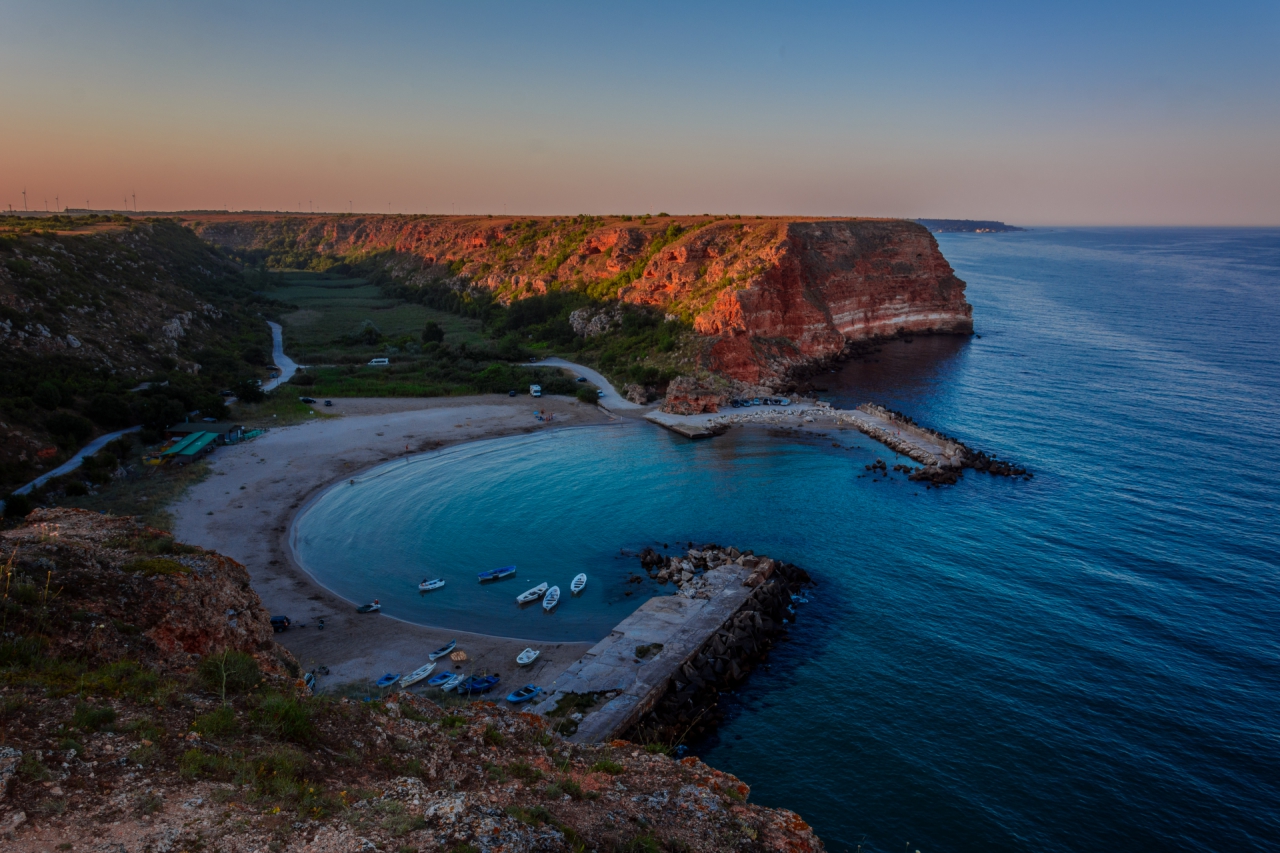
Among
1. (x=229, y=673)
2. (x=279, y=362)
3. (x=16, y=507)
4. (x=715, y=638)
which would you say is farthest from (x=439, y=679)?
(x=279, y=362)

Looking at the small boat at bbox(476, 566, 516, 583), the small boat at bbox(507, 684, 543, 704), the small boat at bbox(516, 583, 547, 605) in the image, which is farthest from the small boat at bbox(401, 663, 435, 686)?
the small boat at bbox(476, 566, 516, 583)

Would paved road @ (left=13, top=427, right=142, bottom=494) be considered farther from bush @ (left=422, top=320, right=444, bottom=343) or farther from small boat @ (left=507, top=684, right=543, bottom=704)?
bush @ (left=422, top=320, right=444, bottom=343)

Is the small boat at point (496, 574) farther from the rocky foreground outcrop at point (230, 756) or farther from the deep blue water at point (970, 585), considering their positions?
the rocky foreground outcrop at point (230, 756)

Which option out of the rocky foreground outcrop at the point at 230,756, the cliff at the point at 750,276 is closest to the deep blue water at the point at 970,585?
the rocky foreground outcrop at the point at 230,756

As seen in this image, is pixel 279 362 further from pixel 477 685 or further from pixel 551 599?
pixel 477 685

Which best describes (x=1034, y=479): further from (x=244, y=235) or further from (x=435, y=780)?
(x=244, y=235)

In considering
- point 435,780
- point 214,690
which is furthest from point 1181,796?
point 214,690

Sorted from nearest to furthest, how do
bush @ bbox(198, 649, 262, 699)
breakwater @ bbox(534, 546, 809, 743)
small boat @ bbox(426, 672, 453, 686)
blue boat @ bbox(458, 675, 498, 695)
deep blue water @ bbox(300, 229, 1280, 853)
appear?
bush @ bbox(198, 649, 262, 699) < deep blue water @ bbox(300, 229, 1280, 853) < breakwater @ bbox(534, 546, 809, 743) < blue boat @ bbox(458, 675, 498, 695) < small boat @ bbox(426, 672, 453, 686)
